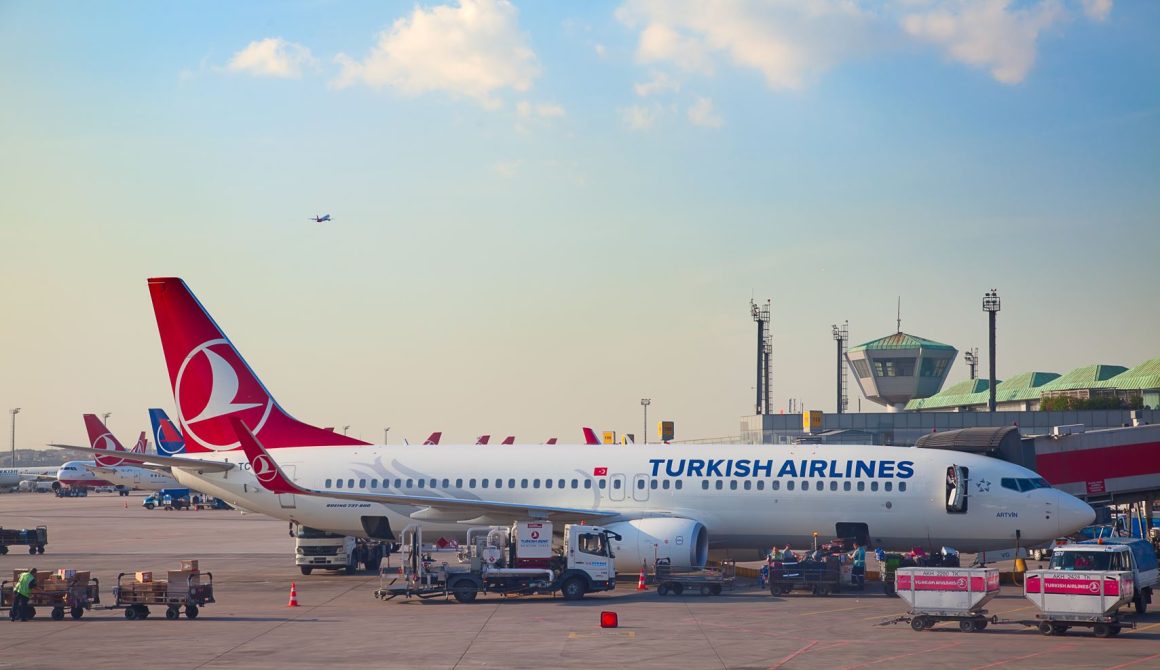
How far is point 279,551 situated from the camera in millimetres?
57562

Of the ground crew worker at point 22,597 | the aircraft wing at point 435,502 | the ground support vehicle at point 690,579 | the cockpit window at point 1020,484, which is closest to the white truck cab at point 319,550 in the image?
the aircraft wing at point 435,502

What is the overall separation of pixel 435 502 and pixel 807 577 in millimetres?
11820

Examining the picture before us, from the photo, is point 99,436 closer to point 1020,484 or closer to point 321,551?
point 321,551

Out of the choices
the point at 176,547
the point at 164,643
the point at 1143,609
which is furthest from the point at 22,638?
the point at 176,547

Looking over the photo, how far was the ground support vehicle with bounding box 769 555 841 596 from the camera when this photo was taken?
36312mm

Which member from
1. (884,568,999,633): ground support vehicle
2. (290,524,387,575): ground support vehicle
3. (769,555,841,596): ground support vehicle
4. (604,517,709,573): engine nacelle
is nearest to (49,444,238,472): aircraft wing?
(290,524,387,575): ground support vehicle

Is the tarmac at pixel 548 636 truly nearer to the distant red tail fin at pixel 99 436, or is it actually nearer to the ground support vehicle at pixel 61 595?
the ground support vehicle at pixel 61 595

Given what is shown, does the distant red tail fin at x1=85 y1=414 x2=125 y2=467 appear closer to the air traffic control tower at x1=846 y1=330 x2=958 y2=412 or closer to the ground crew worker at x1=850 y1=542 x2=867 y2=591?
the air traffic control tower at x1=846 y1=330 x2=958 y2=412

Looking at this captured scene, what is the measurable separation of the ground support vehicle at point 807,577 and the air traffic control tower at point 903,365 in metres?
102

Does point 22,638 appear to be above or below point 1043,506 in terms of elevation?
below

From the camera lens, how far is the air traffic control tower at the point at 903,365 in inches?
5315

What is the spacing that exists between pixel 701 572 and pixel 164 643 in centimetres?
1728

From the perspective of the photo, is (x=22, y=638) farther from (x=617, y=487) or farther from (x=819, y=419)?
(x=819, y=419)

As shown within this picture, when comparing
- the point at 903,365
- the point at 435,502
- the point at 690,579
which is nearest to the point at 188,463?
the point at 435,502
